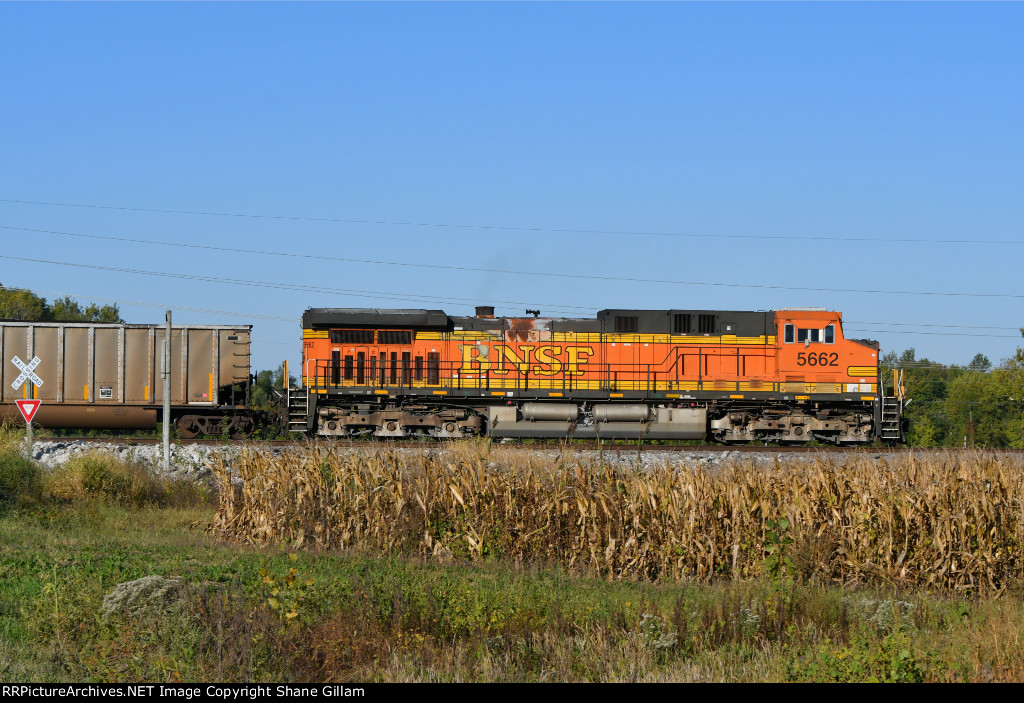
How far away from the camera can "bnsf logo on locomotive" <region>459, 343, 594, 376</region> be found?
27500 millimetres

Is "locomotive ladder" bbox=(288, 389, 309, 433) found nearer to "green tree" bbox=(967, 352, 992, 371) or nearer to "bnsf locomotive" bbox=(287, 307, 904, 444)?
"bnsf locomotive" bbox=(287, 307, 904, 444)

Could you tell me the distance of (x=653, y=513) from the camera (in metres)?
12.5

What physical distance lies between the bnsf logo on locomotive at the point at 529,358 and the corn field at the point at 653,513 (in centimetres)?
1335

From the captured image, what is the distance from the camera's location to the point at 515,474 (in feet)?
43.2

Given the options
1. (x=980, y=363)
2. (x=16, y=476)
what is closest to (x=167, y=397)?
(x=16, y=476)

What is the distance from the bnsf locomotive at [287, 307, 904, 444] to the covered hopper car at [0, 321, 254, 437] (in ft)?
7.95

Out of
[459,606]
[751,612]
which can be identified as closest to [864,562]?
[751,612]

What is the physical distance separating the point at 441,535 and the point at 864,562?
6116 millimetres

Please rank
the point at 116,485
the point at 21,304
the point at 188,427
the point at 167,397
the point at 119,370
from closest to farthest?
the point at 116,485, the point at 167,397, the point at 188,427, the point at 119,370, the point at 21,304

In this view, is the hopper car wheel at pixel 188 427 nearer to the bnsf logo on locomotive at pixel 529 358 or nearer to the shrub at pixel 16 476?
the bnsf logo on locomotive at pixel 529 358

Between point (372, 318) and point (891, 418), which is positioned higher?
point (372, 318)

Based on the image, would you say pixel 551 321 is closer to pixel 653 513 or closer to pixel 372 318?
pixel 372 318

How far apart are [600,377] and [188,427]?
13194 millimetres
